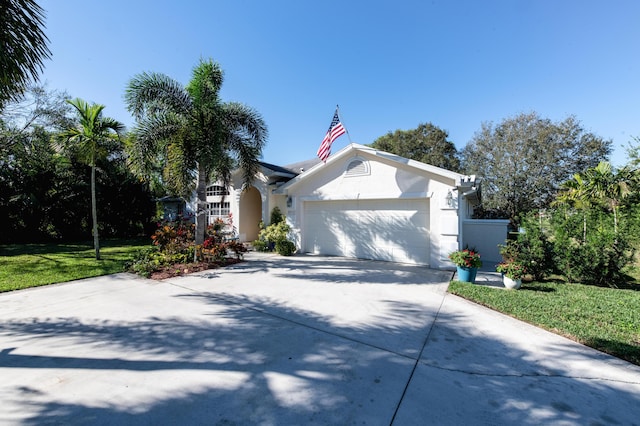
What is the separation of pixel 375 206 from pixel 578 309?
6.32 meters

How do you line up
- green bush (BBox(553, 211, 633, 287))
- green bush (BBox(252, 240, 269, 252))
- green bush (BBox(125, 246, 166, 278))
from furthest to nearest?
green bush (BBox(252, 240, 269, 252)), green bush (BBox(125, 246, 166, 278)), green bush (BBox(553, 211, 633, 287))

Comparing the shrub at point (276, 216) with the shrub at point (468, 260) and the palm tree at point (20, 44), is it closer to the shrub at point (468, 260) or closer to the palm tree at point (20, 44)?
the shrub at point (468, 260)

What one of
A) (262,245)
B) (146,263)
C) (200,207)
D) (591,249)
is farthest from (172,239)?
(591,249)

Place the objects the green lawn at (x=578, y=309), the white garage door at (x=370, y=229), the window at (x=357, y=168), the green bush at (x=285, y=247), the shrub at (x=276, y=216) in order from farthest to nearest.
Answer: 1. the shrub at (x=276, y=216)
2. the green bush at (x=285, y=247)
3. the window at (x=357, y=168)
4. the white garage door at (x=370, y=229)
5. the green lawn at (x=578, y=309)

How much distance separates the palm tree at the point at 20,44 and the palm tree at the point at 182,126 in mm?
4195

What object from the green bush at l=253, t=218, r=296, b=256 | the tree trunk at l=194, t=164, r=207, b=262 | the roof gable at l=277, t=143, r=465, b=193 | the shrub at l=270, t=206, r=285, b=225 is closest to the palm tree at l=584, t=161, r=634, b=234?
the roof gable at l=277, t=143, r=465, b=193

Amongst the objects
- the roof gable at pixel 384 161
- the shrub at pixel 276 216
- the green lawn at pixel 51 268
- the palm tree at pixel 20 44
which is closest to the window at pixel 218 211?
the shrub at pixel 276 216

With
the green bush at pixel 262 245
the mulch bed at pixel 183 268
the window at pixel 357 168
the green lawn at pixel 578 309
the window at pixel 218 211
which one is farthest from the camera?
the window at pixel 218 211

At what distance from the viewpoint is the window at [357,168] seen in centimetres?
1041

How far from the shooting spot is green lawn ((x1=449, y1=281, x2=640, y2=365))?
4004 mm

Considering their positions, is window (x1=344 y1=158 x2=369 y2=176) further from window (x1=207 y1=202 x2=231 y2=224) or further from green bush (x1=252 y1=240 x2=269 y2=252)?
window (x1=207 y1=202 x2=231 y2=224)

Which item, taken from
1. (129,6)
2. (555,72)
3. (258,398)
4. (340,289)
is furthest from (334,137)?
(555,72)

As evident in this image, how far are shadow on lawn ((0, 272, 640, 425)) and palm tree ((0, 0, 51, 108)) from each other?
12.9 ft

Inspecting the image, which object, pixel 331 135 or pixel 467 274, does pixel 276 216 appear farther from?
pixel 467 274
